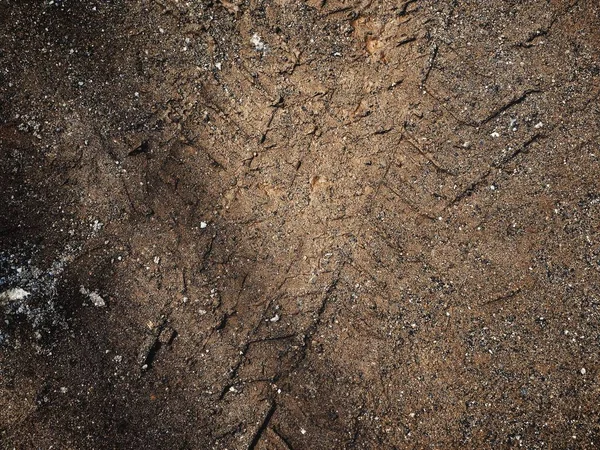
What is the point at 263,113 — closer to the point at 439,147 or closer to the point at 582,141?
the point at 439,147

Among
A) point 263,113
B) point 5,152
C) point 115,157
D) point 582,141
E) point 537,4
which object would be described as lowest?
point 582,141

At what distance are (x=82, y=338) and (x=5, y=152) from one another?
0.95 m

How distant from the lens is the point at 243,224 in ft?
7.43

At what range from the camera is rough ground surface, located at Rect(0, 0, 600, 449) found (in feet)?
7.09

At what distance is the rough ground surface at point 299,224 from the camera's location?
2160 millimetres

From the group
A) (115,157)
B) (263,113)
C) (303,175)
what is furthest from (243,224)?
(115,157)

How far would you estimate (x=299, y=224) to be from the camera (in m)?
2.25

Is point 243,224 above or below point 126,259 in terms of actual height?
below

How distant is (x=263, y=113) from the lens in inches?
88.0

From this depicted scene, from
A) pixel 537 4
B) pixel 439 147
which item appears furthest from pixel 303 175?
pixel 537 4

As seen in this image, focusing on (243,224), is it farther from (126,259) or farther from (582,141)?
(582,141)

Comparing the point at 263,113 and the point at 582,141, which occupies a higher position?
the point at 263,113

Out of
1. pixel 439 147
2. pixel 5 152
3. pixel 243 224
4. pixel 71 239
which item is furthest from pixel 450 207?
pixel 5 152

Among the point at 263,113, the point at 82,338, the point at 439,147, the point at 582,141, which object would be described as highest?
the point at 263,113
